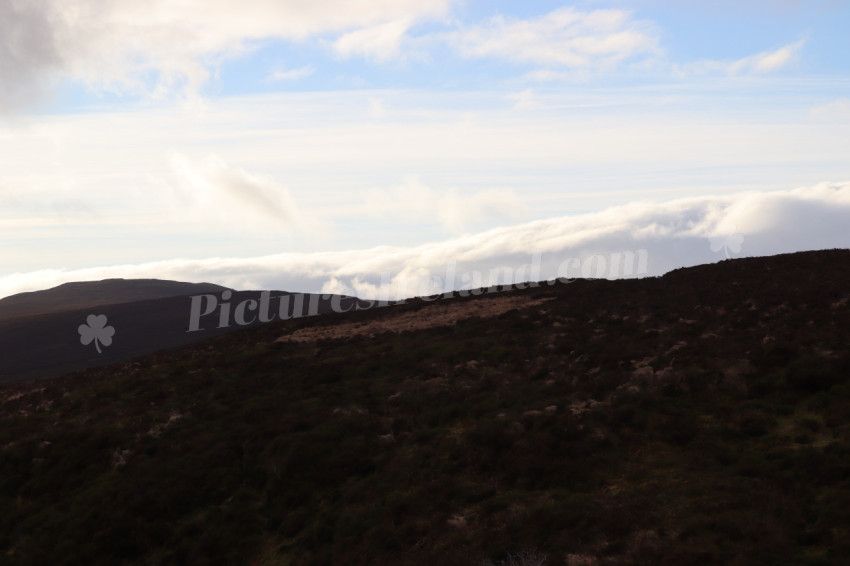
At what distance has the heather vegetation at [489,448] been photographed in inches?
738

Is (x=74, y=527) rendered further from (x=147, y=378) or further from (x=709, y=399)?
(x=709, y=399)

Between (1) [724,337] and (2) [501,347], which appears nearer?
(1) [724,337]

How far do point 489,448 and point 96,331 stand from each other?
608ft

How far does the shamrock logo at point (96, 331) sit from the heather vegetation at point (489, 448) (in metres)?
136

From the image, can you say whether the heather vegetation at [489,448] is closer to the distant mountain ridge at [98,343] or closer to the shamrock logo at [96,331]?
the distant mountain ridge at [98,343]

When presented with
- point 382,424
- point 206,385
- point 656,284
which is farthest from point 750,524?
point 656,284

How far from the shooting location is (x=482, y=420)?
29.3 meters

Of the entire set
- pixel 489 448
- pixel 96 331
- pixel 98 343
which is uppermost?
pixel 489 448

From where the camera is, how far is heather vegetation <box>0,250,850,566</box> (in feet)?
61.5

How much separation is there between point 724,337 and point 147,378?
38.1m

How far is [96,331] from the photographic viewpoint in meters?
185

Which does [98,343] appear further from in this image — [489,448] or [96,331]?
[489,448]

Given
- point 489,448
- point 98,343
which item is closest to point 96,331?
point 98,343

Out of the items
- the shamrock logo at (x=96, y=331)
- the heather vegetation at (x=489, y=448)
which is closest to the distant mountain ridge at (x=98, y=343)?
the shamrock logo at (x=96, y=331)
